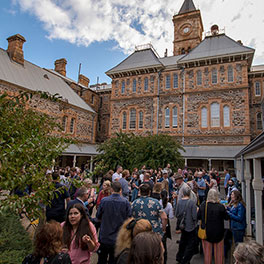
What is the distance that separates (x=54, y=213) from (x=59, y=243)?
278 centimetres

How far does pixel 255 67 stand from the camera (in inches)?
1024

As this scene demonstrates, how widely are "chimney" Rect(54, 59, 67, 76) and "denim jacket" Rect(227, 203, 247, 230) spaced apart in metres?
33.2

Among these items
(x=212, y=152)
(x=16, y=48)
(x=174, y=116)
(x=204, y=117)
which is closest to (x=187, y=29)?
(x=174, y=116)

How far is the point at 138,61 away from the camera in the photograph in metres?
25.3

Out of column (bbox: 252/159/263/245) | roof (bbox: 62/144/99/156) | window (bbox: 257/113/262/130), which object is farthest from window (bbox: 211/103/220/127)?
column (bbox: 252/159/263/245)

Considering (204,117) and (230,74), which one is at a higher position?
(230,74)

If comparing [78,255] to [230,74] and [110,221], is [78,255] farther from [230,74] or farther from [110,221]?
[230,74]

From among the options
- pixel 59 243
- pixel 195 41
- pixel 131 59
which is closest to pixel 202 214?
pixel 59 243

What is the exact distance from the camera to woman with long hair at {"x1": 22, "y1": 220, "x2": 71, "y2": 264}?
78.4 inches

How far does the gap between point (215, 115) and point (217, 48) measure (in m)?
7.65

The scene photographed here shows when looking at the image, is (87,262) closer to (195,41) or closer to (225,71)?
(225,71)

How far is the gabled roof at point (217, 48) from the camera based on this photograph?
64.3 feet

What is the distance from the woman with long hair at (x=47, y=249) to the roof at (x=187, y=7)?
38132 millimetres

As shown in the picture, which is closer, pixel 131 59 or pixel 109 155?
pixel 109 155
